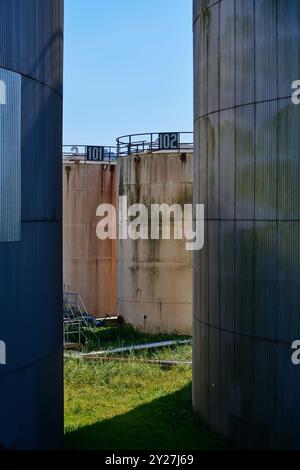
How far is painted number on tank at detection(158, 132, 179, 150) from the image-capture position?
79.3 ft

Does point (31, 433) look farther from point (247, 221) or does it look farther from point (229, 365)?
point (247, 221)

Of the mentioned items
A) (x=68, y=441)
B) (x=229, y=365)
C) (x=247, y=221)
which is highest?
(x=247, y=221)

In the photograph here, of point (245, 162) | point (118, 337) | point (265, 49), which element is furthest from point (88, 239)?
point (265, 49)

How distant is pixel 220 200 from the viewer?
1159 centimetres

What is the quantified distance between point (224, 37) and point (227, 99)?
129 centimetres

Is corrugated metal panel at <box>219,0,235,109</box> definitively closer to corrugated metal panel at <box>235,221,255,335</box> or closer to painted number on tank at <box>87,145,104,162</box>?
corrugated metal panel at <box>235,221,255,335</box>

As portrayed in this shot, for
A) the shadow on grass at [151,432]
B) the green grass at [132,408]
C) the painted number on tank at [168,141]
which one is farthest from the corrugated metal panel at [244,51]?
the painted number on tank at [168,141]

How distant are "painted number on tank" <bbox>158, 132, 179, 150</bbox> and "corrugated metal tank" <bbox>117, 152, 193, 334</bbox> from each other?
0.42 meters

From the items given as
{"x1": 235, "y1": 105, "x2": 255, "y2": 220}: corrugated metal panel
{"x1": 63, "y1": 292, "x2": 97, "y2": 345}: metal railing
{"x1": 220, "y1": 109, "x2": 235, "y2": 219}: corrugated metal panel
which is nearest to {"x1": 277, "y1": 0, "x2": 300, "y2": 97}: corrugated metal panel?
{"x1": 235, "y1": 105, "x2": 255, "y2": 220}: corrugated metal panel

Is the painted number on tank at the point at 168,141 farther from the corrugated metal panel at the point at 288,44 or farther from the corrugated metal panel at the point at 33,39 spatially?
the corrugated metal panel at the point at 33,39

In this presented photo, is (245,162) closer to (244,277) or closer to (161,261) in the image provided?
(244,277)

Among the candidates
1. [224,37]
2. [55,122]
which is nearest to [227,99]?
[224,37]

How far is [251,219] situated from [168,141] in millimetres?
14164
